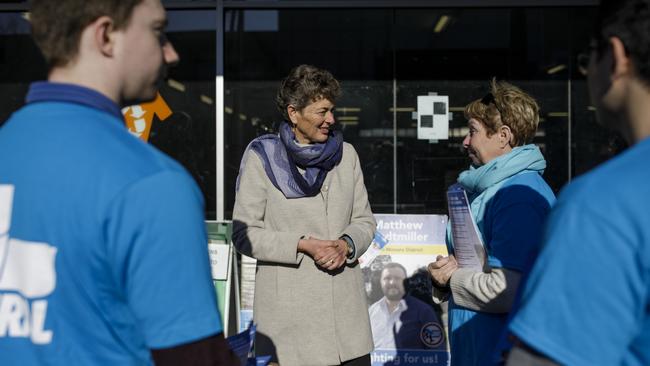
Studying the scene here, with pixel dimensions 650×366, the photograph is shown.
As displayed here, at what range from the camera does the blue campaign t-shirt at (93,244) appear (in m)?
1.32

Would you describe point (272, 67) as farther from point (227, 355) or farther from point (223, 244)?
point (227, 355)

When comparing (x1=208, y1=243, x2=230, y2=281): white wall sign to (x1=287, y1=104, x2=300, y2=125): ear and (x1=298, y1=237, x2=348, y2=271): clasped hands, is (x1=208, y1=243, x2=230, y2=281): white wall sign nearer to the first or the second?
(x1=287, y1=104, x2=300, y2=125): ear

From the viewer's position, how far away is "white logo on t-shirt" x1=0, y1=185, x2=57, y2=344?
1.38 metres

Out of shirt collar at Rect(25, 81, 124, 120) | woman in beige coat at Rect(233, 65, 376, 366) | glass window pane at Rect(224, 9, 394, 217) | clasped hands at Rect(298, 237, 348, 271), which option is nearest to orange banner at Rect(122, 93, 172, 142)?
glass window pane at Rect(224, 9, 394, 217)

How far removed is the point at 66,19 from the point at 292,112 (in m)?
2.31

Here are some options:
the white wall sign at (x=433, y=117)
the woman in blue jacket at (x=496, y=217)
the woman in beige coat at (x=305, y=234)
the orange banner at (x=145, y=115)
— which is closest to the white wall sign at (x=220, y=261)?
the orange banner at (x=145, y=115)

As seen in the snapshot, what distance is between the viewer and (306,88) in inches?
144

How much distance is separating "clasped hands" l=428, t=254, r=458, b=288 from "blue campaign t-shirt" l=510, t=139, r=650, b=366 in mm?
1773

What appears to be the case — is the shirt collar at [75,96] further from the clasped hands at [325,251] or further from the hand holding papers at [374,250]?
the hand holding papers at [374,250]

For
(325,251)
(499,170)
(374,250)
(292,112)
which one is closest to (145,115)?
(374,250)

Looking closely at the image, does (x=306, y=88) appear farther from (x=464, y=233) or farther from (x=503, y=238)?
(x=503, y=238)

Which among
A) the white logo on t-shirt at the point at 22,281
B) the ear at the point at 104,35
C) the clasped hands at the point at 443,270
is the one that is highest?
the ear at the point at 104,35

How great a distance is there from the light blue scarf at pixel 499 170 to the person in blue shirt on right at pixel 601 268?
1.53 meters

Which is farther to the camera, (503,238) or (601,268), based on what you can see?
(503,238)
